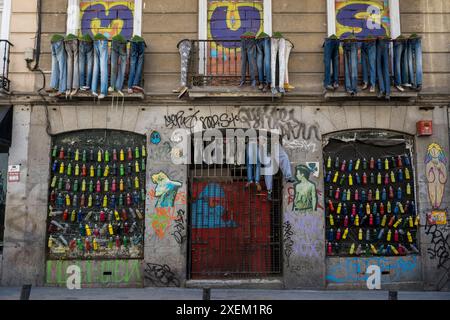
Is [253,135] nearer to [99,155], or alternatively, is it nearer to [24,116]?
[99,155]

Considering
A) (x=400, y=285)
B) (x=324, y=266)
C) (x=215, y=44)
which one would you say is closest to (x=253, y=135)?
(x=215, y=44)

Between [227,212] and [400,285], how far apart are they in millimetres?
4106

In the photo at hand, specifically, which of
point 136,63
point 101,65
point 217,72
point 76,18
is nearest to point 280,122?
point 217,72

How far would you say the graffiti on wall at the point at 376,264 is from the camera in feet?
34.3

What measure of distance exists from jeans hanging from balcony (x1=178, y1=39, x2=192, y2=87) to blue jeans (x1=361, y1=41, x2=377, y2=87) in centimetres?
391

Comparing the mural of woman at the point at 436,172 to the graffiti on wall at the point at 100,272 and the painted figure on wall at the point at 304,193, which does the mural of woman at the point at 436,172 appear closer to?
the painted figure on wall at the point at 304,193

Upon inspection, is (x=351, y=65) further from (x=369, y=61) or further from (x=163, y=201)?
(x=163, y=201)

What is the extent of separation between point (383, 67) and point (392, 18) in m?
1.48

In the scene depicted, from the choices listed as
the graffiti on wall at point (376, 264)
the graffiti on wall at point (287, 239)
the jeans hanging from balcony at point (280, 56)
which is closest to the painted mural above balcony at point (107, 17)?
the jeans hanging from balcony at point (280, 56)

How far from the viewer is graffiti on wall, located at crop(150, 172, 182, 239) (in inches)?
415

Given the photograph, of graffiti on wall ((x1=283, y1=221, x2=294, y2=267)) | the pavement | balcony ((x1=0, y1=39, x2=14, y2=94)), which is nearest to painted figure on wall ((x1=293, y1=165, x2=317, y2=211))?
graffiti on wall ((x1=283, y1=221, x2=294, y2=267))

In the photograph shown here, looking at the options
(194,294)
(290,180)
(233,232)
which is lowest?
(194,294)

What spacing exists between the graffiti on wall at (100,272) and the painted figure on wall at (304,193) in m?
3.79

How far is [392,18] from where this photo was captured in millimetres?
11227
